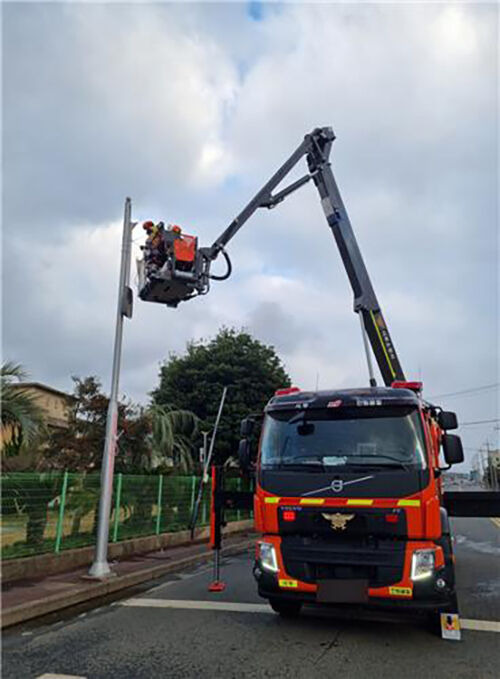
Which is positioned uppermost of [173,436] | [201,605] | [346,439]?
[173,436]

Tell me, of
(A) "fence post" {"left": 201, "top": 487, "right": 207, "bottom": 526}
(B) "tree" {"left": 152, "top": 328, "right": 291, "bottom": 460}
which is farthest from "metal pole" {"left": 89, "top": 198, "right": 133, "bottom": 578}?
(B) "tree" {"left": 152, "top": 328, "right": 291, "bottom": 460}

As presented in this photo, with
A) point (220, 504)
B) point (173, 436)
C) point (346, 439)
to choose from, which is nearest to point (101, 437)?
point (173, 436)

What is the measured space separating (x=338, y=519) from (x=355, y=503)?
0.25 meters

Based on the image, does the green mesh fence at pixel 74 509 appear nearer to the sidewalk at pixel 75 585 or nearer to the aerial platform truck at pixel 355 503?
the sidewalk at pixel 75 585

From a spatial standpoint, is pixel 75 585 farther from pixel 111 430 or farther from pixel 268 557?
pixel 268 557

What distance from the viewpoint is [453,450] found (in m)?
6.10

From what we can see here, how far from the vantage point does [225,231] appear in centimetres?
1063

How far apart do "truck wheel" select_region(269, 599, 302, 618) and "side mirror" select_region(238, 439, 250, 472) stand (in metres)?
1.62

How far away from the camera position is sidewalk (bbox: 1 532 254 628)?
665 cm

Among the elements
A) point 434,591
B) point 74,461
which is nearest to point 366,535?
point 434,591

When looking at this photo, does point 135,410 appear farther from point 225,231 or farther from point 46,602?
point 46,602

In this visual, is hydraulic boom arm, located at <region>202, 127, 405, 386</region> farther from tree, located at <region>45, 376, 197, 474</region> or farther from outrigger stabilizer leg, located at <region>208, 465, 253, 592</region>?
tree, located at <region>45, 376, 197, 474</region>

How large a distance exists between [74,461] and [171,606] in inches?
282

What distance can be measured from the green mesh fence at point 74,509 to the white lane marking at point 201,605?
2.27 m
